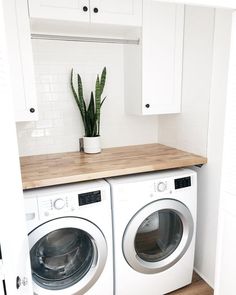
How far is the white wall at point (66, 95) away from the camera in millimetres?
1979

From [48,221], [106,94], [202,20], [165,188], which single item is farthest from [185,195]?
[202,20]

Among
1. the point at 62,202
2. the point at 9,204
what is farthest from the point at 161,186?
the point at 9,204

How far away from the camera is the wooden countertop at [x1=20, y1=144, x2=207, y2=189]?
1.48 metres

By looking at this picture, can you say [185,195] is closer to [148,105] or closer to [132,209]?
[132,209]

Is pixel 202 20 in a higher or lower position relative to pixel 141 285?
higher

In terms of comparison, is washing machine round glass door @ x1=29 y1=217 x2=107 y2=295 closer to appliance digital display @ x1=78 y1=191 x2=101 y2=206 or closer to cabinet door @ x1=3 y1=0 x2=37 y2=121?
appliance digital display @ x1=78 y1=191 x2=101 y2=206

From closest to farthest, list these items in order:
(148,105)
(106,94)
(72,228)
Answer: (72,228) → (148,105) → (106,94)

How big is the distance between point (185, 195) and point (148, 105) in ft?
2.55

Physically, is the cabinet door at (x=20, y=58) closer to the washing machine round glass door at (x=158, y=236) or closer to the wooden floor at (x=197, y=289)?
the washing machine round glass door at (x=158, y=236)

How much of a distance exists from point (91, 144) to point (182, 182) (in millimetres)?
810

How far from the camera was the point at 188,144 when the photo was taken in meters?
2.04

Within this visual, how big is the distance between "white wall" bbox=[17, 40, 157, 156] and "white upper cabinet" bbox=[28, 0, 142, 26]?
38 cm

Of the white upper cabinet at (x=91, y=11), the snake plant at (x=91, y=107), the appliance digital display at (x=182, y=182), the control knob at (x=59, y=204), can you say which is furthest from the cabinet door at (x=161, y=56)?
the control knob at (x=59, y=204)

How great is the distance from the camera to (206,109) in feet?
5.91
